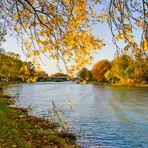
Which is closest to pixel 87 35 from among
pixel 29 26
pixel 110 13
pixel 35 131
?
pixel 110 13

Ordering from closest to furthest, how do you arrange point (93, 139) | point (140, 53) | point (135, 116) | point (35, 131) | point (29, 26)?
point (140, 53) < point (29, 26) < point (35, 131) < point (93, 139) < point (135, 116)

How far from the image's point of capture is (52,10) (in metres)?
9.17

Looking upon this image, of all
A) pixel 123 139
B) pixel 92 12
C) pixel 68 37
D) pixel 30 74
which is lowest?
pixel 123 139

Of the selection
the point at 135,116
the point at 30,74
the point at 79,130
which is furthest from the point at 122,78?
the point at 30,74

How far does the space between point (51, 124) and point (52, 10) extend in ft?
48.0

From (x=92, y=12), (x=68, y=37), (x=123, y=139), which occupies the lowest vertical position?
(x=123, y=139)

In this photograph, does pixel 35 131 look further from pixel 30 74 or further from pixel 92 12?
pixel 92 12

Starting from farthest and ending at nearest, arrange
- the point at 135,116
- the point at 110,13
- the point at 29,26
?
the point at 135,116, the point at 29,26, the point at 110,13

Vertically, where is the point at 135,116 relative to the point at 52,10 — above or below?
below

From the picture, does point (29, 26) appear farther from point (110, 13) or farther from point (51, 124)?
point (51, 124)

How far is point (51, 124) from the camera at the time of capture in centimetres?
2289

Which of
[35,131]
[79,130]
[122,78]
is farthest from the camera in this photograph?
[122,78]

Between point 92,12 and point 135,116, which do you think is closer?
point 92,12

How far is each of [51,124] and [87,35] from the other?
48.5ft
